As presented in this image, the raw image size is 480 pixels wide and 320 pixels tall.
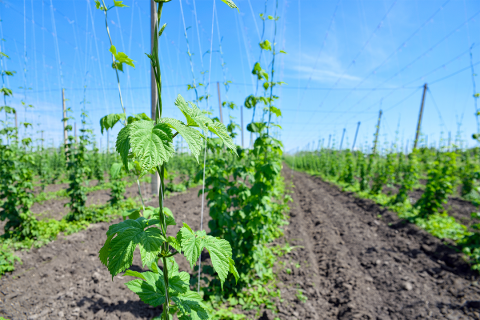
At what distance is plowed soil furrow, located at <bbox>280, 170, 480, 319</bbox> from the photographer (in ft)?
10.1

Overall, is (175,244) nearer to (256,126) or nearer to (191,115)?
(191,115)

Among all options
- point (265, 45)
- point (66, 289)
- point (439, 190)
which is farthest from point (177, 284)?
point (439, 190)

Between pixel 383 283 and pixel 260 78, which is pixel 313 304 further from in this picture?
pixel 260 78

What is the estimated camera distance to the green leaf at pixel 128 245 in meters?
0.88

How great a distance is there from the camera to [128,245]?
92 centimetres

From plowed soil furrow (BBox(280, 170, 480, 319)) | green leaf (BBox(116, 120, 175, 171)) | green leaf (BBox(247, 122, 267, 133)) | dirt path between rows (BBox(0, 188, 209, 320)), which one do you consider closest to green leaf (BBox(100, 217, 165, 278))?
green leaf (BBox(116, 120, 175, 171))

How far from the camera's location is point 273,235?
5.32 metres

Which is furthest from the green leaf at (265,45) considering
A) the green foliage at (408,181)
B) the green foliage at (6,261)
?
the green foliage at (408,181)

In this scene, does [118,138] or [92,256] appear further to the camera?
[92,256]

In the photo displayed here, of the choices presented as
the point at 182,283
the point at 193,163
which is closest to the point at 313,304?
the point at 182,283

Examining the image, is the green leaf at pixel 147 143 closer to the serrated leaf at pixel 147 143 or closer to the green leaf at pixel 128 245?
the serrated leaf at pixel 147 143

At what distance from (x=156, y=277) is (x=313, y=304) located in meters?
2.81

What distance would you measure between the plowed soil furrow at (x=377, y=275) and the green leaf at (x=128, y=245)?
2.74m

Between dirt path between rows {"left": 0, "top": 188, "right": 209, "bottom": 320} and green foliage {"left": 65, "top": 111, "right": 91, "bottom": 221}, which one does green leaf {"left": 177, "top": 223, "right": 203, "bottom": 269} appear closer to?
dirt path between rows {"left": 0, "top": 188, "right": 209, "bottom": 320}
